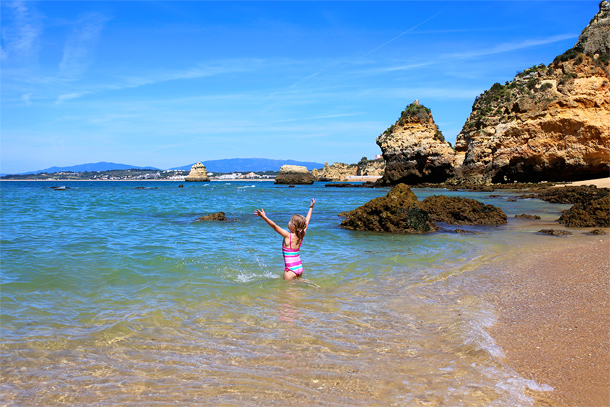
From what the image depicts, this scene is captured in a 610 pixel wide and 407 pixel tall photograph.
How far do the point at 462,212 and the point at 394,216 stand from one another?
13.4 ft

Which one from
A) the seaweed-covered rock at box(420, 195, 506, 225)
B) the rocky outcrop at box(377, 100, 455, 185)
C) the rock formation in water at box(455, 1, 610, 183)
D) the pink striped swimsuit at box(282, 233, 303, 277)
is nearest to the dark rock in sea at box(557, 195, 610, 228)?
the seaweed-covered rock at box(420, 195, 506, 225)

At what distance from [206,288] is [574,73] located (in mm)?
41456

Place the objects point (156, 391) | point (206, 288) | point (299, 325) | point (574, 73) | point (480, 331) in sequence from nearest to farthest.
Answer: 1. point (156, 391)
2. point (480, 331)
3. point (299, 325)
4. point (206, 288)
5. point (574, 73)

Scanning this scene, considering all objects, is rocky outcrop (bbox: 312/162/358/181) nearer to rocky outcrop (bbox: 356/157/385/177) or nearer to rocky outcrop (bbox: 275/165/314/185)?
rocky outcrop (bbox: 356/157/385/177)

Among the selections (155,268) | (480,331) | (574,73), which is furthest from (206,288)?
(574,73)

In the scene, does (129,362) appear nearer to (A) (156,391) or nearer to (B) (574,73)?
(A) (156,391)

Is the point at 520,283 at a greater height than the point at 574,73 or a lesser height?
lesser

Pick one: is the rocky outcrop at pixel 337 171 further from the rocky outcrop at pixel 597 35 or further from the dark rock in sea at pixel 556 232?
the dark rock in sea at pixel 556 232

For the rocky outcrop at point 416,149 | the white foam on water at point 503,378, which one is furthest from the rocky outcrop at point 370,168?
the white foam on water at point 503,378

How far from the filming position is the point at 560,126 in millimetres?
34500

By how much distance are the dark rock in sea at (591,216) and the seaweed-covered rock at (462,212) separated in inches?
81.1

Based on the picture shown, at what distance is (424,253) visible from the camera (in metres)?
9.37

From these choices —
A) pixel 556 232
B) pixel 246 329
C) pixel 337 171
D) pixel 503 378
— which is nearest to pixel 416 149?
pixel 556 232

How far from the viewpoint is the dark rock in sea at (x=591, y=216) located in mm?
12852
